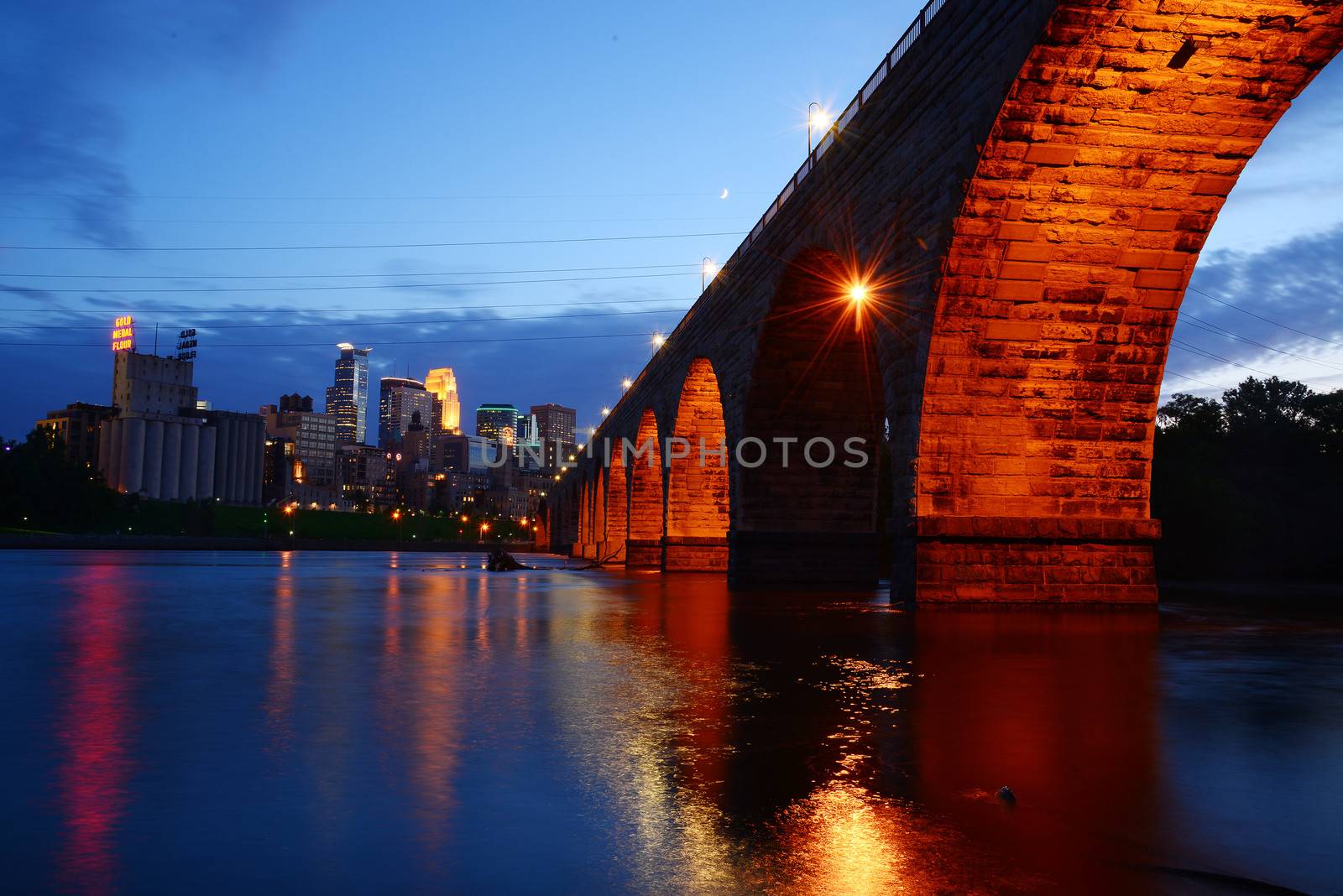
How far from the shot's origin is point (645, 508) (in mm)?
55094

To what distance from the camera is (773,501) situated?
30609 mm

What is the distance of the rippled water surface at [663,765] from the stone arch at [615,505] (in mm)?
52604

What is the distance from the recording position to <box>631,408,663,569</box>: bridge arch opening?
177 feet

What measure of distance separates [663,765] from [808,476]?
83.0 feet

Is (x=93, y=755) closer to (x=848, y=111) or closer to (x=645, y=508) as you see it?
(x=848, y=111)

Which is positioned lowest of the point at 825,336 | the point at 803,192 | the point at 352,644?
the point at 352,644

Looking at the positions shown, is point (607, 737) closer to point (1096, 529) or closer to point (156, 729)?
point (156, 729)

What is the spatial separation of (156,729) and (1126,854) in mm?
5149

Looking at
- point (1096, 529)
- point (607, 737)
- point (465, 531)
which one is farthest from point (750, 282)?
point (465, 531)

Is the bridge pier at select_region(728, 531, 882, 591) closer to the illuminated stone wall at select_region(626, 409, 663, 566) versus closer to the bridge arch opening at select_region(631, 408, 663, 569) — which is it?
the bridge arch opening at select_region(631, 408, 663, 569)

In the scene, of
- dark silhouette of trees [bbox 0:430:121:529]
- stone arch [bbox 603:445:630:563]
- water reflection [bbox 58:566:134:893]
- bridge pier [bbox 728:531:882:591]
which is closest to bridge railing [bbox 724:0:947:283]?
bridge pier [bbox 728:531:882:591]

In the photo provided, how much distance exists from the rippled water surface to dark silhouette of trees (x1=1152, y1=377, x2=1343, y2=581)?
125ft

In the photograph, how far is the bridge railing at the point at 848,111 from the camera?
18.2 meters

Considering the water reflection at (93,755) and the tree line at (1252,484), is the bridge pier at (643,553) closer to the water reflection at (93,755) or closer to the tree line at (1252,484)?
the tree line at (1252,484)
